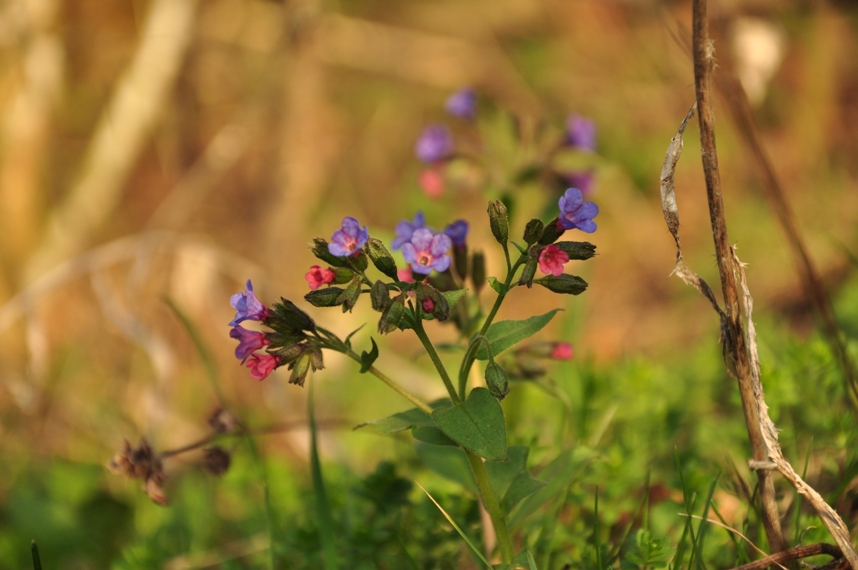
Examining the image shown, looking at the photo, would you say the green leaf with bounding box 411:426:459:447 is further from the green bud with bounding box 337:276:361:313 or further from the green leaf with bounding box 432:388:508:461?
the green bud with bounding box 337:276:361:313

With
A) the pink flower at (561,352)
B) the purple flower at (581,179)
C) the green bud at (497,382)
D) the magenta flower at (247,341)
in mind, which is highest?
the purple flower at (581,179)

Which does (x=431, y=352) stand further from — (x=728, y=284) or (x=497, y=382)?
(x=728, y=284)

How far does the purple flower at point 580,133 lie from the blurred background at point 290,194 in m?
0.07

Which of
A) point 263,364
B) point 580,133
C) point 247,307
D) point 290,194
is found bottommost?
point 263,364

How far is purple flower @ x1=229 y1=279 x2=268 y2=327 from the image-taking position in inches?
54.2

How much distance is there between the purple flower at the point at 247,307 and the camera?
1.38 metres

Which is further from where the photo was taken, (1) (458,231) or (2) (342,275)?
(1) (458,231)

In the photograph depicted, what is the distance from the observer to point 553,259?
4.68 ft

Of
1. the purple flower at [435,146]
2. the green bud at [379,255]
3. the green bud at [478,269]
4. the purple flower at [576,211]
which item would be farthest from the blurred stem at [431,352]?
the purple flower at [435,146]

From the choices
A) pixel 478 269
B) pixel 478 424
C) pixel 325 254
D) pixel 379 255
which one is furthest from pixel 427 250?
pixel 478 269

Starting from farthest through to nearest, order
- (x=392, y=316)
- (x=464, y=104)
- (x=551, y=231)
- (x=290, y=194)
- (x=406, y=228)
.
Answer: (x=290, y=194), (x=464, y=104), (x=406, y=228), (x=551, y=231), (x=392, y=316)

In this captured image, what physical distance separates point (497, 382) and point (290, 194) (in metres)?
2.86

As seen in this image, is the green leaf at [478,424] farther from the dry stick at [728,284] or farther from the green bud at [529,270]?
the dry stick at [728,284]

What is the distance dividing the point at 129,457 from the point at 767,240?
3379mm
